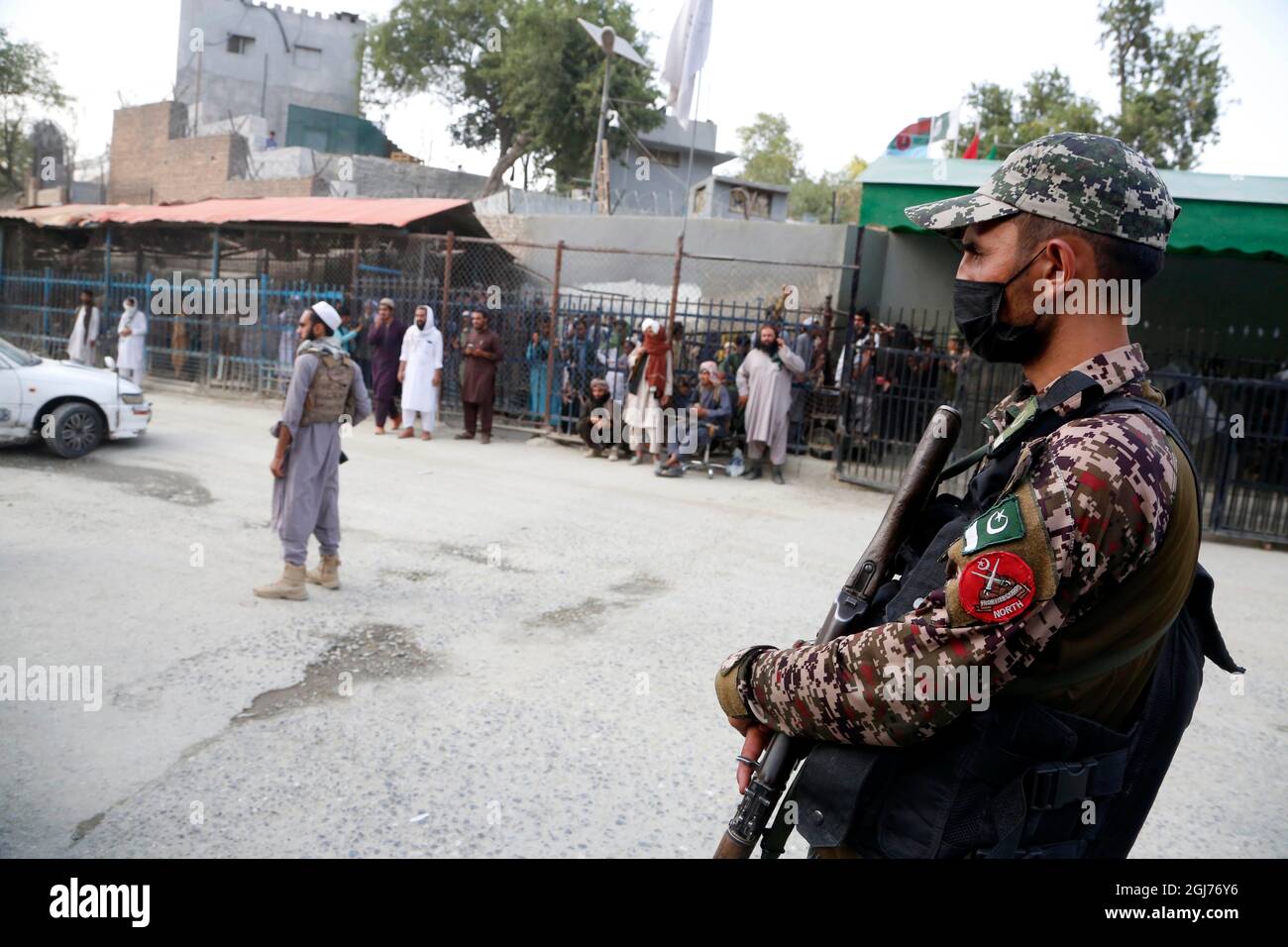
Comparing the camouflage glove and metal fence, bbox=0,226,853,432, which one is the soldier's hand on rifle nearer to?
the camouflage glove

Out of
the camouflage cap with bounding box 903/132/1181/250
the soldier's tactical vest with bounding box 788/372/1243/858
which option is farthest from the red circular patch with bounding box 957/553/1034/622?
the camouflage cap with bounding box 903/132/1181/250

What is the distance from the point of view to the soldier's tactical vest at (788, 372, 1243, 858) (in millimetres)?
1277

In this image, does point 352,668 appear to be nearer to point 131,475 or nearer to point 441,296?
point 131,475

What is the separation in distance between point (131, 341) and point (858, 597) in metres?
15.4

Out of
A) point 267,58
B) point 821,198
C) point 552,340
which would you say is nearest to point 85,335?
point 552,340

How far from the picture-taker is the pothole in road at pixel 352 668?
388 centimetres

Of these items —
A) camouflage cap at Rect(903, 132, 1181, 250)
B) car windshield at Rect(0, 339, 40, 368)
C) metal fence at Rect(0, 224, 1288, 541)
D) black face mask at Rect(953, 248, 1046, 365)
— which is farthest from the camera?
metal fence at Rect(0, 224, 1288, 541)

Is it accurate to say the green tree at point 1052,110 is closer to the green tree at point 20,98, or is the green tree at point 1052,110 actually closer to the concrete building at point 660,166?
the concrete building at point 660,166

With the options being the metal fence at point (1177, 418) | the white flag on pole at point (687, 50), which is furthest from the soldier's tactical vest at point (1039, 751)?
the white flag on pole at point (687, 50)

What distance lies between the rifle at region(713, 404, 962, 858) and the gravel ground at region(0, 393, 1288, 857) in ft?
5.12

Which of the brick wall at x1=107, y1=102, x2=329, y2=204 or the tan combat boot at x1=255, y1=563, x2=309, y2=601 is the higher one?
the brick wall at x1=107, y1=102, x2=329, y2=204
